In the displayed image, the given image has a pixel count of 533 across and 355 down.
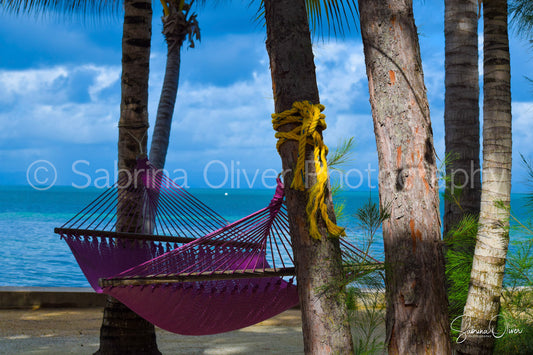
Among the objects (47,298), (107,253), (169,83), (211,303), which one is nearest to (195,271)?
(211,303)

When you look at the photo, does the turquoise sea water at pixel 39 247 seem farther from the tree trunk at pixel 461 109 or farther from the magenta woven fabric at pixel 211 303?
the magenta woven fabric at pixel 211 303

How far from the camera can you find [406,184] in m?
1.44

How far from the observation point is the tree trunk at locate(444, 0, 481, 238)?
259 cm

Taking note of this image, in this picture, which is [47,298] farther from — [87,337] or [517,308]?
[517,308]

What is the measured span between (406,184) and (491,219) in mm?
689

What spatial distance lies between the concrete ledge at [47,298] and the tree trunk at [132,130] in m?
1.55

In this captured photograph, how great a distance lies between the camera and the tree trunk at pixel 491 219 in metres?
1.94

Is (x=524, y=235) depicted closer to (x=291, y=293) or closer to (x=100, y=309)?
(x=291, y=293)

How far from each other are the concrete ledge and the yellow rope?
3.14 m

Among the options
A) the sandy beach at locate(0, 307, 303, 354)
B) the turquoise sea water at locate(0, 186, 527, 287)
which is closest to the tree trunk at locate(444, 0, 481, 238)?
the turquoise sea water at locate(0, 186, 527, 287)

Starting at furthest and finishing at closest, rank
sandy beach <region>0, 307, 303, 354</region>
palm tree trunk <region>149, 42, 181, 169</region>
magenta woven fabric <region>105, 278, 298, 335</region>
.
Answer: palm tree trunk <region>149, 42, 181, 169</region>, sandy beach <region>0, 307, 303, 354</region>, magenta woven fabric <region>105, 278, 298, 335</region>

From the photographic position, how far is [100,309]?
4.19 meters

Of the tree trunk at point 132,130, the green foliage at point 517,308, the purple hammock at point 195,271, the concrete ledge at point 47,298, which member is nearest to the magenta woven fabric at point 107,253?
the purple hammock at point 195,271

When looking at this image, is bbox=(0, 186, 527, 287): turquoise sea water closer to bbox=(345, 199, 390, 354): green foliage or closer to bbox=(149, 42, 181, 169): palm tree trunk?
bbox=(345, 199, 390, 354): green foliage
